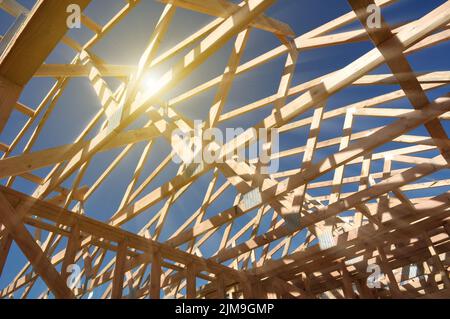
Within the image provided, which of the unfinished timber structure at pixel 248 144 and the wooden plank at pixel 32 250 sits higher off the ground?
the unfinished timber structure at pixel 248 144

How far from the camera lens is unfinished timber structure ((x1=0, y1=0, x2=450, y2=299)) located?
329 cm

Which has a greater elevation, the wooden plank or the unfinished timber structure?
the unfinished timber structure

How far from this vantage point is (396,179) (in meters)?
5.03

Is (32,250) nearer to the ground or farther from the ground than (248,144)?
nearer to the ground

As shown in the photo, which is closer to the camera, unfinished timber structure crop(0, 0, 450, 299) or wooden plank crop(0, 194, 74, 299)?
unfinished timber structure crop(0, 0, 450, 299)

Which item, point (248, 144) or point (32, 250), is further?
point (248, 144)

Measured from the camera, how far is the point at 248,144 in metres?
4.64

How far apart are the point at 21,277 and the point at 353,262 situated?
8675 mm

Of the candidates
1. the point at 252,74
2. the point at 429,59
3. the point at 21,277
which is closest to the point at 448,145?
the point at 429,59

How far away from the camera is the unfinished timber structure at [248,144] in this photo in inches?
129

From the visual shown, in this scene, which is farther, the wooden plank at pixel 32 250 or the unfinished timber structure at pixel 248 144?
the wooden plank at pixel 32 250
